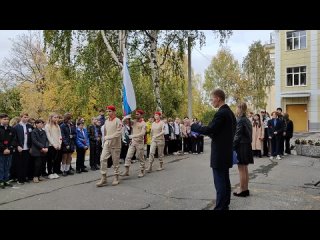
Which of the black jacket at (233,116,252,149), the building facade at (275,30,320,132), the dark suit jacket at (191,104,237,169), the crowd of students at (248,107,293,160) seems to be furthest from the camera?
the building facade at (275,30,320,132)

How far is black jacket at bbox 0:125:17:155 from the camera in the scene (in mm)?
9705

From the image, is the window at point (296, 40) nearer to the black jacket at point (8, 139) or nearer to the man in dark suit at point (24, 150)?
the man in dark suit at point (24, 150)

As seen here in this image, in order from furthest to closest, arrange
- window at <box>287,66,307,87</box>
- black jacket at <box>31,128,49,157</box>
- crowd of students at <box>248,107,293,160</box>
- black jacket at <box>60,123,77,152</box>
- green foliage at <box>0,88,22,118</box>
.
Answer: green foliage at <box>0,88,22,118</box>, window at <box>287,66,307,87</box>, crowd of students at <box>248,107,293,160</box>, black jacket at <box>60,123,77,152</box>, black jacket at <box>31,128,49,157</box>

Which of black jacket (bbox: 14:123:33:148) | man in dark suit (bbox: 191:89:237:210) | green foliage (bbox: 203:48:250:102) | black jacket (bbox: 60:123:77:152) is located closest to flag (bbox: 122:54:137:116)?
black jacket (bbox: 60:123:77:152)

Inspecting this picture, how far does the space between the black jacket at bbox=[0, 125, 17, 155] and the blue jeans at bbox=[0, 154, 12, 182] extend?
16 centimetres

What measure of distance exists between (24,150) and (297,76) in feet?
98.5

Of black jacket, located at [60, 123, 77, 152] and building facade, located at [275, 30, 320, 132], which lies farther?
building facade, located at [275, 30, 320, 132]

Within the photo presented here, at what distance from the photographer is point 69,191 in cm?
890

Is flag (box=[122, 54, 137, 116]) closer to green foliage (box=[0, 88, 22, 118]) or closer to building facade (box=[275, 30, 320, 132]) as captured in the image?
building facade (box=[275, 30, 320, 132])

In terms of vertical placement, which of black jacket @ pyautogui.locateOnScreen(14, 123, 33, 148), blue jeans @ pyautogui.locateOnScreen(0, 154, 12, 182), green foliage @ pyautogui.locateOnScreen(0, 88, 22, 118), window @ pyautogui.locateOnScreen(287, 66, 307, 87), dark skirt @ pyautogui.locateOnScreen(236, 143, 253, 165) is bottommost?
blue jeans @ pyautogui.locateOnScreen(0, 154, 12, 182)

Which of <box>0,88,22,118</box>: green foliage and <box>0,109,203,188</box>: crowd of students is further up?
<box>0,88,22,118</box>: green foliage

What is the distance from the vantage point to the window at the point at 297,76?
113 feet

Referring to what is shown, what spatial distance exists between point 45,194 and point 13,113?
3120cm
